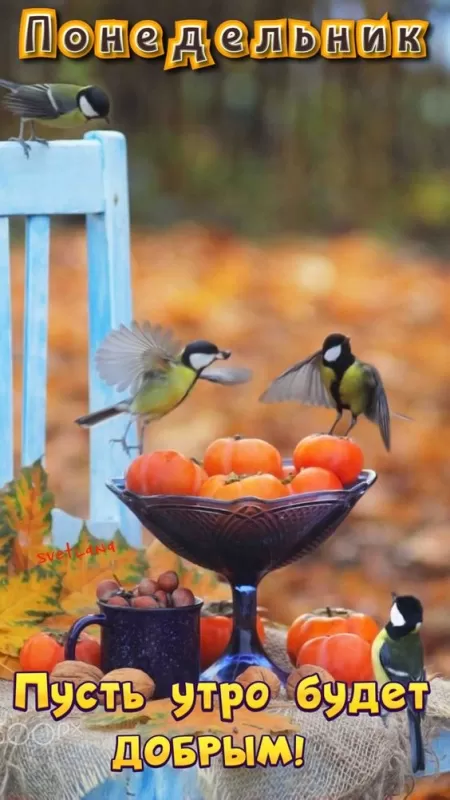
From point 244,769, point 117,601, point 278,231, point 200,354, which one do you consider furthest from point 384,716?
point 278,231

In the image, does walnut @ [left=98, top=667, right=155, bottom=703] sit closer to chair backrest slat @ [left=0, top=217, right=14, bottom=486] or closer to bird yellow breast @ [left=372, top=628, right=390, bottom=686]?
bird yellow breast @ [left=372, top=628, right=390, bottom=686]

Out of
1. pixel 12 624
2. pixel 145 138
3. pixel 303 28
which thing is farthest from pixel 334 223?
pixel 12 624

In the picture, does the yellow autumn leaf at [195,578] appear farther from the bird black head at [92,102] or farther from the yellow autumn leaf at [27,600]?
the bird black head at [92,102]

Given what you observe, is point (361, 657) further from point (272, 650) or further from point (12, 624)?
point (12, 624)

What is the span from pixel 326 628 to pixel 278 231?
11.5 ft

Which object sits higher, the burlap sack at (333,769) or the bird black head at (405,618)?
the bird black head at (405,618)

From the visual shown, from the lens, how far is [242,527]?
3.70 ft

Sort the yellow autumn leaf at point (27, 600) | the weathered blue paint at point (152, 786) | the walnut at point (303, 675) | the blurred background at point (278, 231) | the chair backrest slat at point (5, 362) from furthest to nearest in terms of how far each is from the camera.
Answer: the blurred background at point (278, 231), the chair backrest slat at point (5, 362), the yellow autumn leaf at point (27, 600), the walnut at point (303, 675), the weathered blue paint at point (152, 786)

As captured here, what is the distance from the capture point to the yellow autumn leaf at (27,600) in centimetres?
130

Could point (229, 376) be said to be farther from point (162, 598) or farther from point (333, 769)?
point (333, 769)

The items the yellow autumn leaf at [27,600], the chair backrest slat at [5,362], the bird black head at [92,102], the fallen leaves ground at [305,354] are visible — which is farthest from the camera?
the fallen leaves ground at [305,354]

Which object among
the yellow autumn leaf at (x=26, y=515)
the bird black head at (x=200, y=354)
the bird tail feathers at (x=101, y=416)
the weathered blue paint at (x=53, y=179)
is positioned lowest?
the yellow autumn leaf at (x=26, y=515)

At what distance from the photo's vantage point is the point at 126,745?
1092 millimetres

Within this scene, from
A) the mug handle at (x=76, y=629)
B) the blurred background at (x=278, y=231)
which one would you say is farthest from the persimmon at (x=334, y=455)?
the blurred background at (x=278, y=231)
